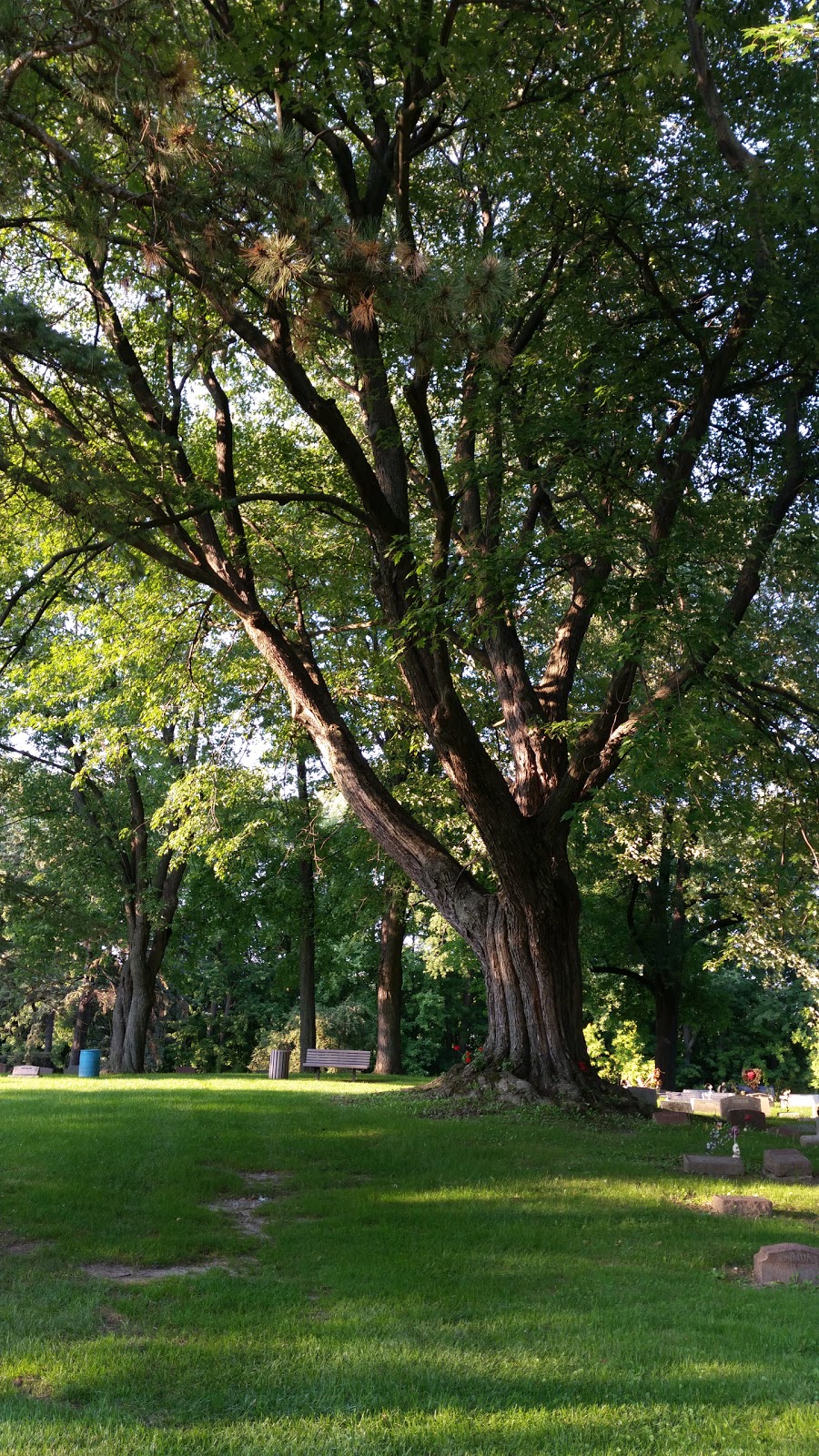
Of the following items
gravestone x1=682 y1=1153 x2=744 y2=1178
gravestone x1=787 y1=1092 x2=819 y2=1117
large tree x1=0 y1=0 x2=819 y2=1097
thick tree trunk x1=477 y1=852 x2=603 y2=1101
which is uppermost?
large tree x1=0 y1=0 x2=819 y2=1097

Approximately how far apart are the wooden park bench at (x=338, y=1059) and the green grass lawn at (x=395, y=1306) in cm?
1172

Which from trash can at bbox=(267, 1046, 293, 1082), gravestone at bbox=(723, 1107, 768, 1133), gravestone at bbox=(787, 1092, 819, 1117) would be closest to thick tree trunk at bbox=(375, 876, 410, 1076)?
trash can at bbox=(267, 1046, 293, 1082)

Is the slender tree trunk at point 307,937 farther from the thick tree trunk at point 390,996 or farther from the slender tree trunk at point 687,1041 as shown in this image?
the slender tree trunk at point 687,1041

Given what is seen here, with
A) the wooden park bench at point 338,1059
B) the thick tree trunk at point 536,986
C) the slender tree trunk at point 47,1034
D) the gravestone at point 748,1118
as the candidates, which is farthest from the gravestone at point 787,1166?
the slender tree trunk at point 47,1034

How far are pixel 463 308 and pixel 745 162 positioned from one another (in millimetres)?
2455

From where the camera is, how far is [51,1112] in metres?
11.5

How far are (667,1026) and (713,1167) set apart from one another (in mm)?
15491

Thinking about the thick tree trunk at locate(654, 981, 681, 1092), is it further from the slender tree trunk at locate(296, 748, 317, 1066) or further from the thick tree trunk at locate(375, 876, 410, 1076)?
the slender tree trunk at locate(296, 748, 317, 1066)

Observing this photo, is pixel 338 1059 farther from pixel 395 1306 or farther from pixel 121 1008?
pixel 395 1306

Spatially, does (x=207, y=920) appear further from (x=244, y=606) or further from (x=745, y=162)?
(x=745, y=162)

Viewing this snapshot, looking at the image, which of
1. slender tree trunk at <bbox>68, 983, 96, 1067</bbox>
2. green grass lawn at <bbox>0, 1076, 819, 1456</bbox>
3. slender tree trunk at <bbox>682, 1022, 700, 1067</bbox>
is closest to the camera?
green grass lawn at <bbox>0, 1076, 819, 1456</bbox>

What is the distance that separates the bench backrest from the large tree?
31.6 ft

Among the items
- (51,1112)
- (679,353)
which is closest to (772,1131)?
(51,1112)

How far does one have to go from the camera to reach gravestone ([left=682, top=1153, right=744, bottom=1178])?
9227 millimetres
